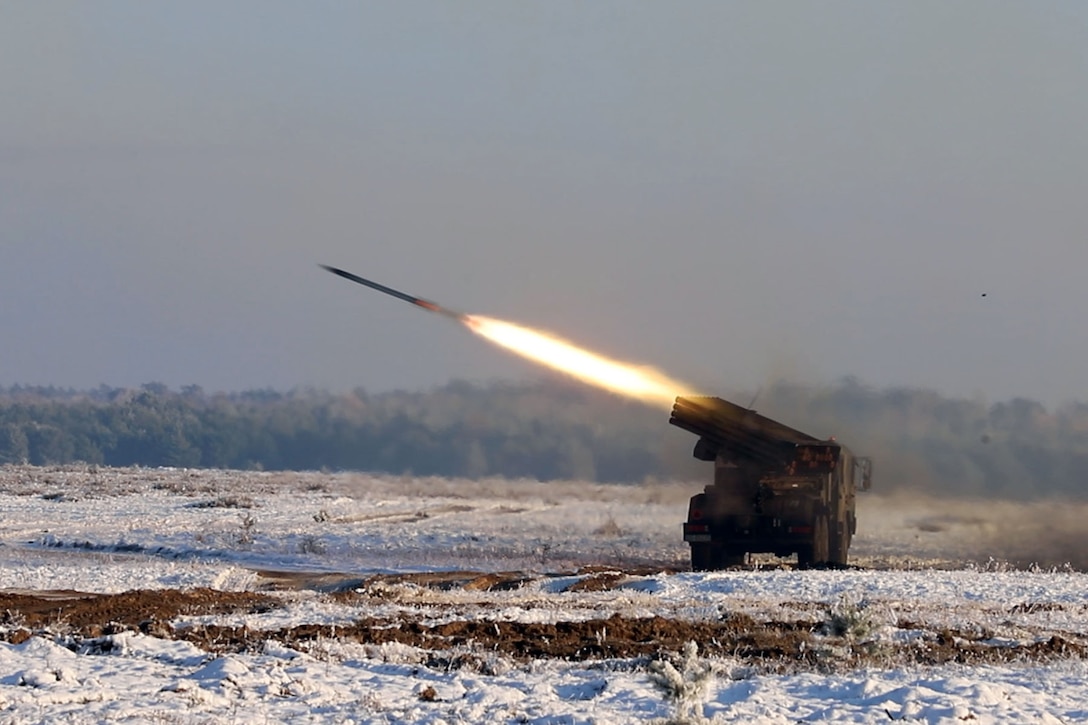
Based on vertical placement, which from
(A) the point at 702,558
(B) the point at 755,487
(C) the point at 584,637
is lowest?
(C) the point at 584,637

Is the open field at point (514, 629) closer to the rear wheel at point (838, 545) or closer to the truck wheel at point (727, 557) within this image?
the truck wheel at point (727, 557)

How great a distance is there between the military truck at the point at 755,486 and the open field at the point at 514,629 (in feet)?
3.84

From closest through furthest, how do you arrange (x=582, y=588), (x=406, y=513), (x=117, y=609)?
(x=117, y=609) → (x=582, y=588) → (x=406, y=513)

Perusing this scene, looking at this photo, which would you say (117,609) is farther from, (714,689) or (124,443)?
(124,443)

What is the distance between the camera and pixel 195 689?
46.6 feet

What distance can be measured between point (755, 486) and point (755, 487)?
0.8 inches

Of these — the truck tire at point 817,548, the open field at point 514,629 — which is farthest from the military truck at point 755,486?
the open field at point 514,629

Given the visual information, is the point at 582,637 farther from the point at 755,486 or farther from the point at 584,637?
the point at 755,486

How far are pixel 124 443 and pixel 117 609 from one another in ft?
283

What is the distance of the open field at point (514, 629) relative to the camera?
45.3 ft

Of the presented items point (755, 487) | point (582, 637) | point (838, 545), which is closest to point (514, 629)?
point (582, 637)

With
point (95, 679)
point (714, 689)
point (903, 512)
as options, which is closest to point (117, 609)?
point (95, 679)

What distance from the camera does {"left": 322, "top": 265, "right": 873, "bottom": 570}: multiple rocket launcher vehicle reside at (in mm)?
30234

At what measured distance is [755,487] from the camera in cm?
3027
